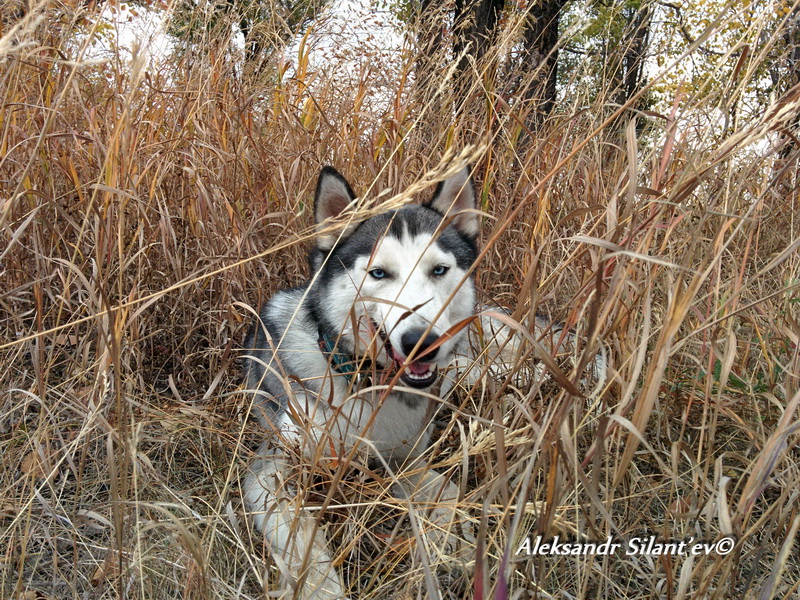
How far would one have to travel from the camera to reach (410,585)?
134 centimetres

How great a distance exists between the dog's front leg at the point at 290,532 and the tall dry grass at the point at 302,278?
0.07 meters

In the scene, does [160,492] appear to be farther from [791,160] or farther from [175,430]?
[791,160]

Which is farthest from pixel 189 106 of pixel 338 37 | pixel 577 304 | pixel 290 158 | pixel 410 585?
pixel 410 585

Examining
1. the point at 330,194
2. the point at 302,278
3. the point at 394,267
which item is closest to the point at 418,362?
the point at 394,267

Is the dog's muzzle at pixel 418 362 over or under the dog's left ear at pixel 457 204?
under

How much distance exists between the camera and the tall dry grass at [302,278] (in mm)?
1251

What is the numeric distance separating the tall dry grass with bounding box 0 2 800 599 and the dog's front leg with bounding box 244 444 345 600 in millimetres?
69

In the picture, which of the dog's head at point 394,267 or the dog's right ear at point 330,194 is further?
the dog's right ear at point 330,194

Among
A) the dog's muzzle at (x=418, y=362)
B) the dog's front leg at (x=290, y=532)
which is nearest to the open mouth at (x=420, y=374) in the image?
the dog's muzzle at (x=418, y=362)

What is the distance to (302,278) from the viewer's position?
2953 mm

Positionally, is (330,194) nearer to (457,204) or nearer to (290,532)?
(457,204)

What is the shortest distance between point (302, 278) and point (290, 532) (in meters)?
1.76

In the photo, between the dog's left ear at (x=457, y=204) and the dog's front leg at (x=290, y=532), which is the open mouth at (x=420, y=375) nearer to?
the dog's front leg at (x=290, y=532)

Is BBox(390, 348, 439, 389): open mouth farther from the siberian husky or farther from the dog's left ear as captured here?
the dog's left ear
